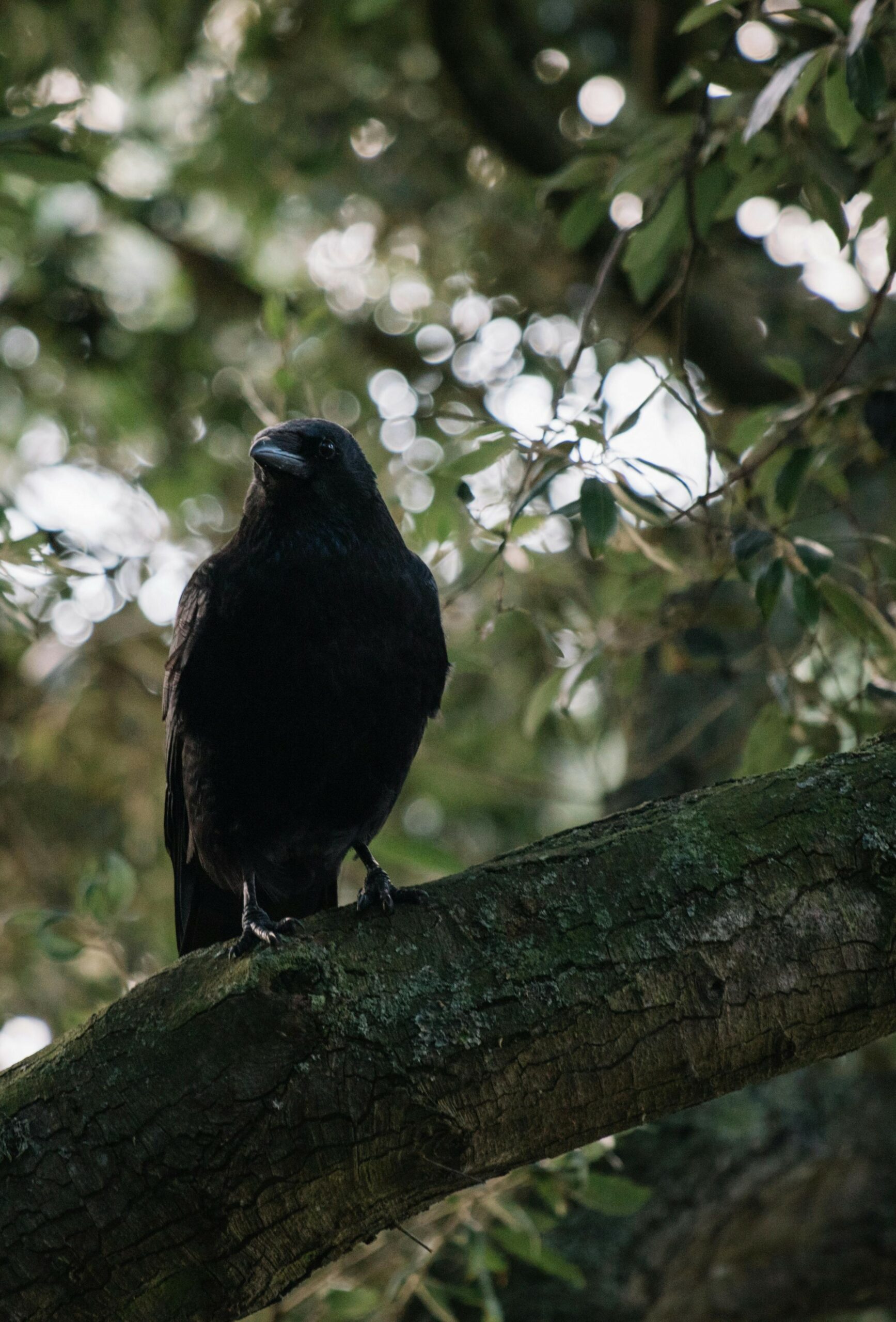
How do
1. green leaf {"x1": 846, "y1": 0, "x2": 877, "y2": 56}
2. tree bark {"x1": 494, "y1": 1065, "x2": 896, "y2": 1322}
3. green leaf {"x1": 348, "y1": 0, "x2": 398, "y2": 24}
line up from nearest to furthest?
green leaf {"x1": 846, "y1": 0, "x2": 877, "y2": 56}, tree bark {"x1": 494, "y1": 1065, "x2": 896, "y2": 1322}, green leaf {"x1": 348, "y1": 0, "x2": 398, "y2": 24}

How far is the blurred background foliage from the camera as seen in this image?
8.83ft

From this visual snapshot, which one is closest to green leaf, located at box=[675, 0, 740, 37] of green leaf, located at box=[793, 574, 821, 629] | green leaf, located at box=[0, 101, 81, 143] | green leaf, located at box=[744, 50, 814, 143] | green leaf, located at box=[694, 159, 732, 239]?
green leaf, located at box=[744, 50, 814, 143]

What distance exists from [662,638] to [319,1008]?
1.71 meters


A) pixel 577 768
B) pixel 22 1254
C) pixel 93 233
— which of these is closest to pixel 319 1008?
pixel 22 1254

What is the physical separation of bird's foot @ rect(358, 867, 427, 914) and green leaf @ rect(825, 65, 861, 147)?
1.68 metres

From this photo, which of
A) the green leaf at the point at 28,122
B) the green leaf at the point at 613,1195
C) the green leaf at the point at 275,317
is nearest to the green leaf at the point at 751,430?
the green leaf at the point at 275,317

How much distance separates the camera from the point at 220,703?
9.07ft

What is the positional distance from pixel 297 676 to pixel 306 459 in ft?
2.13

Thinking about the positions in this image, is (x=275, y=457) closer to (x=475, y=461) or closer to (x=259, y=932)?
(x=475, y=461)

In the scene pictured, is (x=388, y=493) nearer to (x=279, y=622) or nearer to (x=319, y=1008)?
(x=279, y=622)

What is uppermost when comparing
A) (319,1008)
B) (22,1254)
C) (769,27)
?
(769,27)

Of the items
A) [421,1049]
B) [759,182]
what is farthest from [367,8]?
[421,1049]

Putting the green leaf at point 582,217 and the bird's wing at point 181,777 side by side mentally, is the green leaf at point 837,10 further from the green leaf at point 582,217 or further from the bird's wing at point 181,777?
the bird's wing at point 181,777

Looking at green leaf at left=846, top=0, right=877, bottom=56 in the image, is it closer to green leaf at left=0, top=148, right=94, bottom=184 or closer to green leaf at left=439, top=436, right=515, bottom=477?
green leaf at left=439, top=436, right=515, bottom=477
